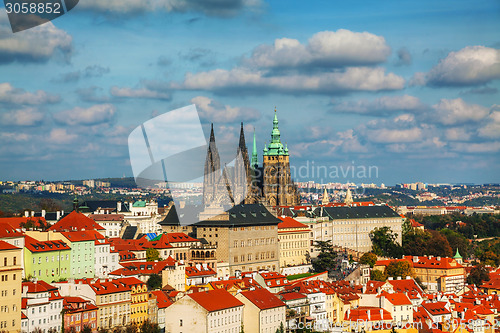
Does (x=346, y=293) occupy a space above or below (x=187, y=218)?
below

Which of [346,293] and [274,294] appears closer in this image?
[274,294]

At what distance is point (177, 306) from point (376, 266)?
155ft

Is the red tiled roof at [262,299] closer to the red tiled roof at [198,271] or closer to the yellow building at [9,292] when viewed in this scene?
the red tiled roof at [198,271]

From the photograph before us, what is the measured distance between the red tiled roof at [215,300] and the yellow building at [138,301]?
180 inches

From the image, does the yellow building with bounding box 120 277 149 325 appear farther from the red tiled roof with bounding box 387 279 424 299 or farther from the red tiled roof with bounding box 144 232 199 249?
the red tiled roof with bounding box 387 279 424 299

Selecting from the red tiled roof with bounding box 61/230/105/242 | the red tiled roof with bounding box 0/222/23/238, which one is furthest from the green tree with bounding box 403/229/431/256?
the red tiled roof with bounding box 0/222/23/238

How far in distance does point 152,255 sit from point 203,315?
1028 inches

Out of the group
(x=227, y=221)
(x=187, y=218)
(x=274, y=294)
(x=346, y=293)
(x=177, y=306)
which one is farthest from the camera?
(x=187, y=218)

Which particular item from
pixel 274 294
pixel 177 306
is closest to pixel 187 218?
pixel 274 294

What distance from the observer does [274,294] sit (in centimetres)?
8275

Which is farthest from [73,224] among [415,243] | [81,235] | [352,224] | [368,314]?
[415,243]

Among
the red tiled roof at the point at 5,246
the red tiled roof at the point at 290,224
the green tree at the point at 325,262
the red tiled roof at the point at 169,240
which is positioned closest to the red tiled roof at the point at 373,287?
the green tree at the point at 325,262

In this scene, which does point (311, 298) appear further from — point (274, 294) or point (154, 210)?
point (154, 210)

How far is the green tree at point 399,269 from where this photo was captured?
4339 inches
